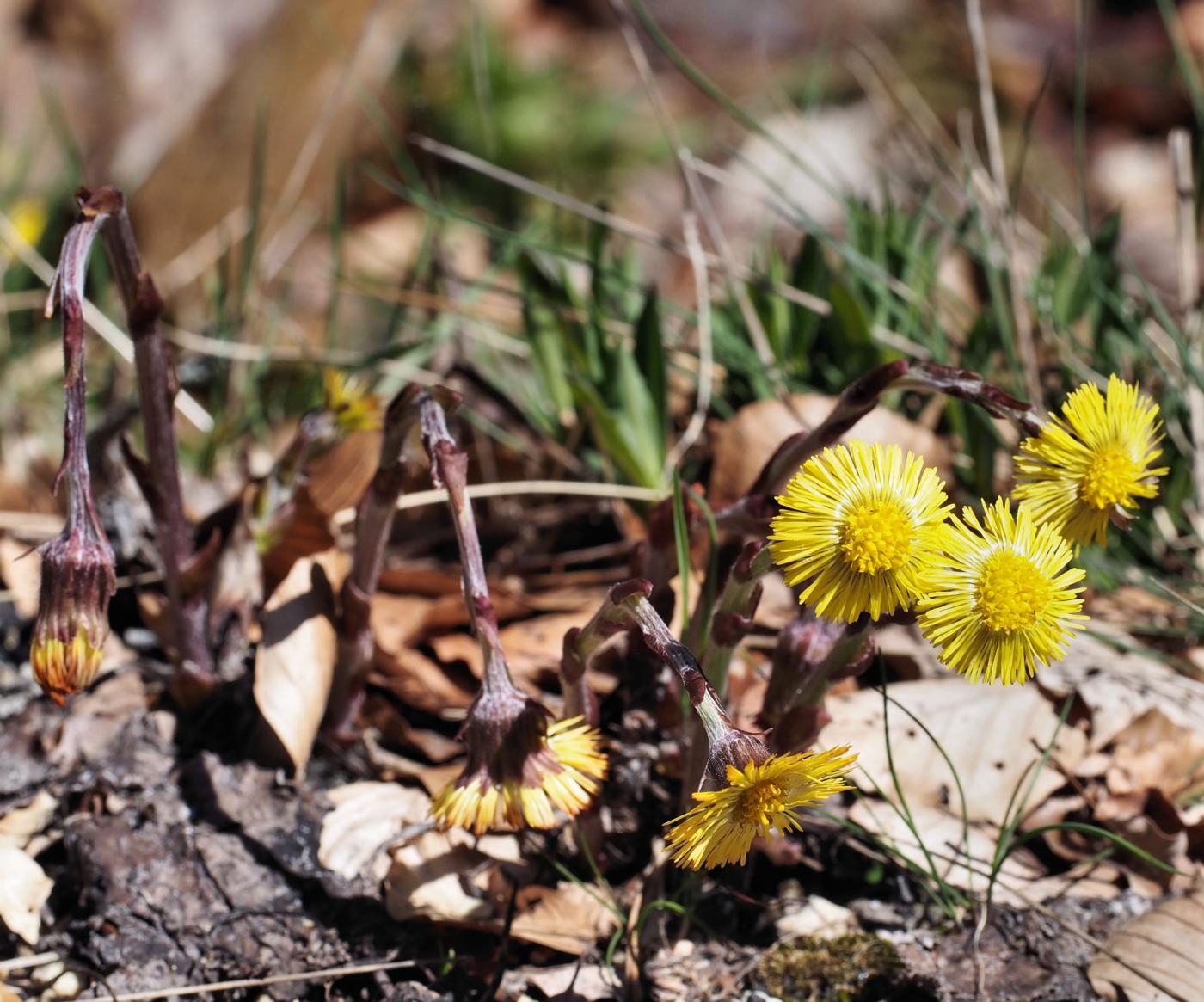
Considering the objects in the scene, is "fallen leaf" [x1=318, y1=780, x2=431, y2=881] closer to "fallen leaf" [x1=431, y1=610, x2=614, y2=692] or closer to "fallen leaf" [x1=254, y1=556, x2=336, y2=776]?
"fallen leaf" [x1=254, y1=556, x2=336, y2=776]

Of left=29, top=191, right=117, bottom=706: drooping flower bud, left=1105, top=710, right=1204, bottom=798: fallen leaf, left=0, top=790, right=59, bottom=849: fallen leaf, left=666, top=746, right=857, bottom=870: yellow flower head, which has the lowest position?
left=0, top=790, right=59, bottom=849: fallen leaf

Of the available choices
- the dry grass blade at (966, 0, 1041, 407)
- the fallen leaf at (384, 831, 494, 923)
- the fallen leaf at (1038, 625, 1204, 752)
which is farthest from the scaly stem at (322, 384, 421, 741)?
the dry grass blade at (966, 0, 1041, 407)

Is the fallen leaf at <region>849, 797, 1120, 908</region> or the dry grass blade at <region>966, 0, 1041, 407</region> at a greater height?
the dry grass blade at <region>966, 0, 1041, 407</region>

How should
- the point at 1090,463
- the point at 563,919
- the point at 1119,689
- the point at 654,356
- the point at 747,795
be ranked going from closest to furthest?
the point at 747,795, the point at 1090,463, the point at 563,919, the point at 1119,689, the point at 654,356

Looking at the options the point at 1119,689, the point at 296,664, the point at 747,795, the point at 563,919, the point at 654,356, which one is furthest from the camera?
the point at 654,356

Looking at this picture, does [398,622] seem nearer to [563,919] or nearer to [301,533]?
[301,533]

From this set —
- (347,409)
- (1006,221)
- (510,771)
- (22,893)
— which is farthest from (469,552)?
(1006,221)

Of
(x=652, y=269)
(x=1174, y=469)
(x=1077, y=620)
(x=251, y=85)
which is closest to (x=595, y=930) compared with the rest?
(x=1077, y=620)
